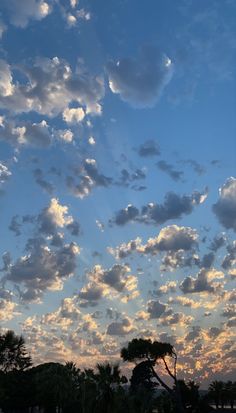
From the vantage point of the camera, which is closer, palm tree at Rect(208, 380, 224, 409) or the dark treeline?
the dark treeline

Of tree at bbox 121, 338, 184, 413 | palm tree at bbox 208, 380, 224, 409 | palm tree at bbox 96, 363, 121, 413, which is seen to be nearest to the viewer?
palm tree at bbox 96, 363, 121, 413

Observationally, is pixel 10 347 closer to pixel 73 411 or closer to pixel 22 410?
pixel 73 411

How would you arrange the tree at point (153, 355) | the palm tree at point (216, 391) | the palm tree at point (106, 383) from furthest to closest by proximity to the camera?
the palm tree at point (216, 391) → the tree at point (153, 355) → the palm tree at point (106, 383)

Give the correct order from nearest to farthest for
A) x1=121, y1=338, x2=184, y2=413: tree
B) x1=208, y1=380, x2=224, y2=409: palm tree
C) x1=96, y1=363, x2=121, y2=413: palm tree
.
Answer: x1=96, y1=363, x2=121, y2=413: palm tree → x1=121, y1=338, x2=184, y2=413: tree → x1=208, y1=380, x2=224, y2=409: palm tree

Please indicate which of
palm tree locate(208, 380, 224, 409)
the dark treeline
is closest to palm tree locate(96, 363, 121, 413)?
the dark treeline

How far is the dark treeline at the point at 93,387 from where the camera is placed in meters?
54.0

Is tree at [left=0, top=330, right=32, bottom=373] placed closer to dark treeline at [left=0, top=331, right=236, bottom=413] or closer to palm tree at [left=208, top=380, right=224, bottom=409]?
dark treeline at [left=0, top=331, right=236, bottom=413]

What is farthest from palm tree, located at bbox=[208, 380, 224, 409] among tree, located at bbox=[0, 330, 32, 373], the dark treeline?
tree, located at bbox=[0, 330, 32, 373]

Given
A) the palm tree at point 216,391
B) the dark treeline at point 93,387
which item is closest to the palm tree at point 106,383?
the dark treeline at point 93,387

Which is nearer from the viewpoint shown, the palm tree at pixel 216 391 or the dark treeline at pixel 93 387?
the dark treeline at pixel 93 387

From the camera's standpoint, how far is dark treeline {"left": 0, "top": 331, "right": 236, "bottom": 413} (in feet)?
177

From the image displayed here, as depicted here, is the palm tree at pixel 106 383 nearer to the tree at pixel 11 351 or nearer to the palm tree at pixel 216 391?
the tree at pixel 11 351

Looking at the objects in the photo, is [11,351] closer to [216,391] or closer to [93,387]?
[93,387]

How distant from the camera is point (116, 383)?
5366 cm
